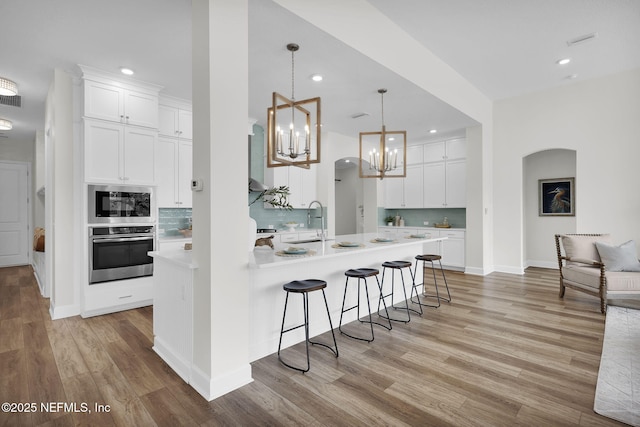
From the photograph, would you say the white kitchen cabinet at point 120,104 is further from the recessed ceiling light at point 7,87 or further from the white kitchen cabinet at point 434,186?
the white kitchen cabinet at point 434,186

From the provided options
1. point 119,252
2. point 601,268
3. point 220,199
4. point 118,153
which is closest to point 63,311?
point 119,252

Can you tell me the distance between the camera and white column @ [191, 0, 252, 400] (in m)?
2.19

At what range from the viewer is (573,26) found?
3766mm

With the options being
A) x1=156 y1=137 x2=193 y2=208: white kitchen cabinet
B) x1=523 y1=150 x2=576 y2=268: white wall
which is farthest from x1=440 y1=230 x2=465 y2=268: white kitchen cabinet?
x1=156 y1=137 x2=193 y2=208: white kitchen cabinet

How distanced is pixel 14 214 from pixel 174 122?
18.6ft

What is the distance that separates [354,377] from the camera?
8.00 feet

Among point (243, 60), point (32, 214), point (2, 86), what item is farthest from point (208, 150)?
point (32, 214)

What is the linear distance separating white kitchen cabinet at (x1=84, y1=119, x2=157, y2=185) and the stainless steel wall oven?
0.63 metres

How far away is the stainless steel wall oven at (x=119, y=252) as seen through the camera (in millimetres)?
3951

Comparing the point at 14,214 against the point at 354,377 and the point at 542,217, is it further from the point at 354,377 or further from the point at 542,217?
the point at 542,217

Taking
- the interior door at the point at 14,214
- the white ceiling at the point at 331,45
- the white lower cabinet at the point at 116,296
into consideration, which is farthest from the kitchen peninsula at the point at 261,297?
the interior door at the point at 14,214

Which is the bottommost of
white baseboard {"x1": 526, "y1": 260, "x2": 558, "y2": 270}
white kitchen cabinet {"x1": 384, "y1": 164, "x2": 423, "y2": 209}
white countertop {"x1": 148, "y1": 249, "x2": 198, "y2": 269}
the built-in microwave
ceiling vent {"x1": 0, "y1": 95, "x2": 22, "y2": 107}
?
white baseboard {"x1": 526, "y1": 260, "x2": 558, "y2": 270}

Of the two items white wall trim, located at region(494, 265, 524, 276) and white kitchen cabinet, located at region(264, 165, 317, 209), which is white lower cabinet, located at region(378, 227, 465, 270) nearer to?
white wall trim, located at region(494, 265, 524, 276)

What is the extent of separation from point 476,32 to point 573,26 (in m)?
1.08
